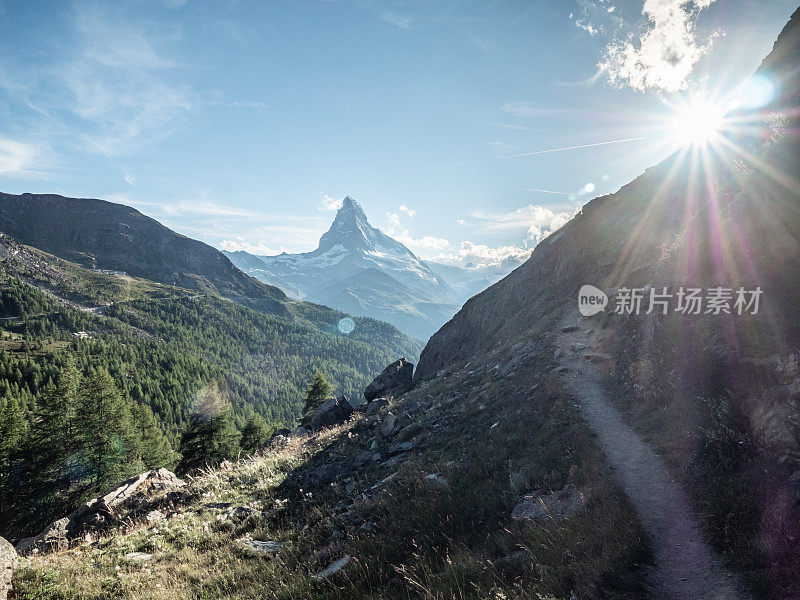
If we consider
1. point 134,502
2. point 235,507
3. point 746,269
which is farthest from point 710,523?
point 134,502

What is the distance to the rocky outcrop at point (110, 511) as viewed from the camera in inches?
556

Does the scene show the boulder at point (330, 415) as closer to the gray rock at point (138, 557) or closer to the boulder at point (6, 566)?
the gray rock at point (138, 557)

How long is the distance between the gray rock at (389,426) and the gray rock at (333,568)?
9512 millimetres

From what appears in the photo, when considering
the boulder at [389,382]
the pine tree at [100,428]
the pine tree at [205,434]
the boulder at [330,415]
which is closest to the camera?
the boulder at [330,415]

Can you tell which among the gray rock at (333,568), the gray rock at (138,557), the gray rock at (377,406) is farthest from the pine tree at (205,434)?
the gray rock at (333,568)

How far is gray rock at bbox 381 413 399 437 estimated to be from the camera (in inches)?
699

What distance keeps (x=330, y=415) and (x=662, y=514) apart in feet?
106

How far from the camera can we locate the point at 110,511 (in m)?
14.7

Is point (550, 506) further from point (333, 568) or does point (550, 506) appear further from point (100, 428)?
point (100, 428)

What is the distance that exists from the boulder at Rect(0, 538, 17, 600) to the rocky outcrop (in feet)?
14.5

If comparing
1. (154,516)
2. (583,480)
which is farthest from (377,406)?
(583,480)

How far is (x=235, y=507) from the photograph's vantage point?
43.2ft

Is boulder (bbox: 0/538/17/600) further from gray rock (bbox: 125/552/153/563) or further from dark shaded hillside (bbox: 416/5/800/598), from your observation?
dark shaded hillside (bbox: 416/5/800/598)

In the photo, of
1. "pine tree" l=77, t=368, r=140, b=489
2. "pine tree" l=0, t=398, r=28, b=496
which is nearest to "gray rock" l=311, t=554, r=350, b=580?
"pine tree" l=77, t=368, r=140, b=489
